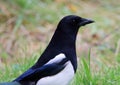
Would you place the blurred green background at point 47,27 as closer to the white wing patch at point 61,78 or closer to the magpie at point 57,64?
the magpie at point 57,64

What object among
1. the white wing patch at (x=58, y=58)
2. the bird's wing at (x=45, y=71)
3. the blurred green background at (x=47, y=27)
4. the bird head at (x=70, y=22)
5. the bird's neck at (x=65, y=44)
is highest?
the bird head at (x=70, y=22)

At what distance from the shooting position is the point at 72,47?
11.9ft

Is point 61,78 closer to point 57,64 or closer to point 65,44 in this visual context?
point 57,64

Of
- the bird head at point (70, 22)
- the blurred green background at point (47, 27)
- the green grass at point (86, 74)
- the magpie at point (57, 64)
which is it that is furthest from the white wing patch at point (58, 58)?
the blurred green background at point (47, 27)

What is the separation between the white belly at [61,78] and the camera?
3451 millimetres

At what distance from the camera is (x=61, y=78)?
3.46 metres

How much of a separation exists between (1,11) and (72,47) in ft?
9.64

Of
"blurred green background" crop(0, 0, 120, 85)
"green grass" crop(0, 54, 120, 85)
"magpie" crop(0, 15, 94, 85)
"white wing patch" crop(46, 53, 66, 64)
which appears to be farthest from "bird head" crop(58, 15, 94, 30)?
"blurred green background" crop(0, 0, 120, 85)

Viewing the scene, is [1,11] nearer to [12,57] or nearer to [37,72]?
[12,57]

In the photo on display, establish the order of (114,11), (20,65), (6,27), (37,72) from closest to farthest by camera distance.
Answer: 1. (37,72)
2. (20,65)
3. (6,27)
4. (114,11)

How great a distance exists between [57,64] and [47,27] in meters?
2.95

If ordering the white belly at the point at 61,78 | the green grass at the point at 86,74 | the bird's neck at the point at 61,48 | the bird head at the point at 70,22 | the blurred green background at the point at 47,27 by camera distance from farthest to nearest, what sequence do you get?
1. the blurred green background at the point at 47,27
2. the green grass at the point at 86,74
3. the bird head at the point at 70,22
4. the bird's neck at the point at 61,48
5. the white belly at the point at 61,78

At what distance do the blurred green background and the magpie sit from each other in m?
2.08

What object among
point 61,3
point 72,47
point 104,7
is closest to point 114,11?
point 104,7
